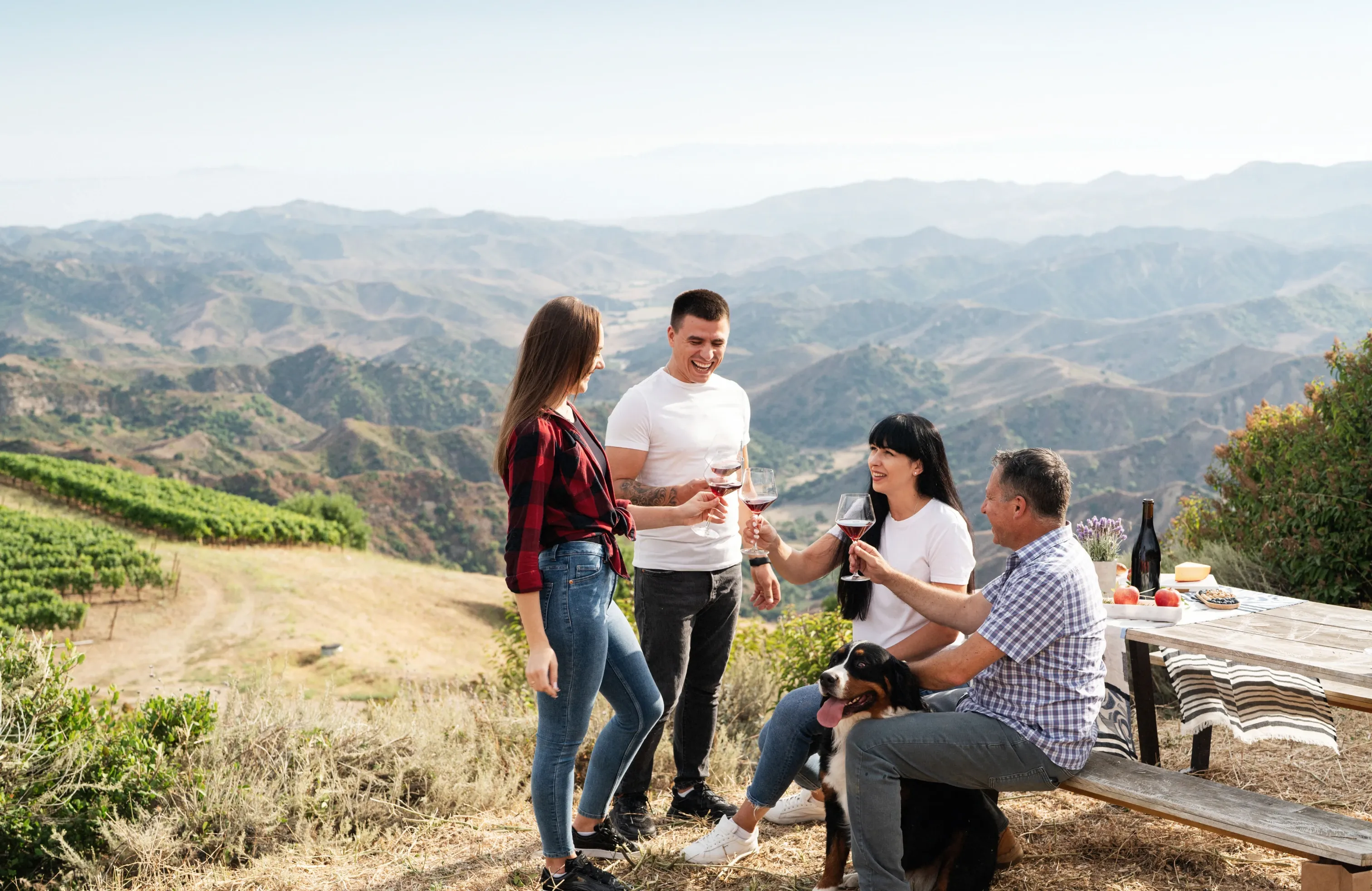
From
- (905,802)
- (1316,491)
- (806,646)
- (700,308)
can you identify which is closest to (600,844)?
(905,802)

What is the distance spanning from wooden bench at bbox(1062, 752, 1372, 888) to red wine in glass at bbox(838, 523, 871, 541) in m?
1.02

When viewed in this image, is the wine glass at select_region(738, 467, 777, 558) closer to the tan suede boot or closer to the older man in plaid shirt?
the older man in plaid shirt

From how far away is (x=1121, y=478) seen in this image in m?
105

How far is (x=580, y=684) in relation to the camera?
300 cm

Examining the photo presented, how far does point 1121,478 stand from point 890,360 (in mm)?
79805

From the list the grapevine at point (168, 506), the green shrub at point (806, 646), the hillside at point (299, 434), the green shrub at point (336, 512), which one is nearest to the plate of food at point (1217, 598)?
the green shrub at point (806, 646)

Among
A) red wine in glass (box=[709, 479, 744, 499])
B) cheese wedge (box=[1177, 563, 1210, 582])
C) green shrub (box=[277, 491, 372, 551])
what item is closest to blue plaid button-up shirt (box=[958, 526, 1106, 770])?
red wine in glass (box=[709, 479, 744, 499])

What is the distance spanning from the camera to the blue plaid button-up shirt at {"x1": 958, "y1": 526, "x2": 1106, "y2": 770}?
2.80 metres

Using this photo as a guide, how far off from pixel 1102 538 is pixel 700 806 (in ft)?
6.56

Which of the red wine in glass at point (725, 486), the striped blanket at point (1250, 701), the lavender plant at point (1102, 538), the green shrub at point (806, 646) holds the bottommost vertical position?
the green shrub at point (806, 646)

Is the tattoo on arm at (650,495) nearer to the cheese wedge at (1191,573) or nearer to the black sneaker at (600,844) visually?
the black sneaker at (600,844)

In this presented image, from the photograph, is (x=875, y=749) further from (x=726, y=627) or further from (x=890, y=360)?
(x=890, y=360)

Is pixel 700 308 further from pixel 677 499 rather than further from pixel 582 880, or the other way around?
pixel 582 880

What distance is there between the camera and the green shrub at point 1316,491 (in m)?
6.22
